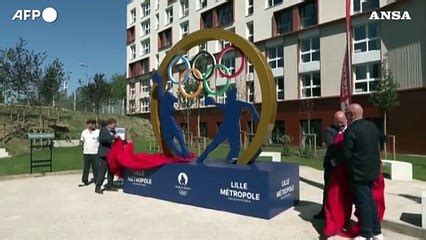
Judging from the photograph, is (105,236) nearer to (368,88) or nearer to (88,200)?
(88,200)

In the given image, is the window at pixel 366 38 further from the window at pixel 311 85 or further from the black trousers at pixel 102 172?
the black trousers at pixel 102 172

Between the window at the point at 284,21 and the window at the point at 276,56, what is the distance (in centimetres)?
135

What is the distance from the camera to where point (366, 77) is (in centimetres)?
2659

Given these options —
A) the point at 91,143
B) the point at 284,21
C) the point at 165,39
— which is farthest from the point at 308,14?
the point at 91,143

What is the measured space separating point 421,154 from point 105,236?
21.1 m

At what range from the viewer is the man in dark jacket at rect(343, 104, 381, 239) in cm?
589

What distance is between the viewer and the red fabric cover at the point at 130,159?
9562 mm

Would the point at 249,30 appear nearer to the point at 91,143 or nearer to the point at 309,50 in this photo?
the point at 309,50

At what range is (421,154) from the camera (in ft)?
75.3

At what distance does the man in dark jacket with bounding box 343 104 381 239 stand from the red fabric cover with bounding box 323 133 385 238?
11.4 inches

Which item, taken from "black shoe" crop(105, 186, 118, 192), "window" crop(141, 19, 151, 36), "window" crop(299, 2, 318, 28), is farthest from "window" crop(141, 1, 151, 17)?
"black shoe" crop(105, 186, 118, 192)

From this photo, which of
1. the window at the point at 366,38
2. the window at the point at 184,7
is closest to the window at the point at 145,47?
the window at the point at 184,7

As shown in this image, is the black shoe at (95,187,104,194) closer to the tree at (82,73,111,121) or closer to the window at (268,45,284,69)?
the window at (268,45,284,69)

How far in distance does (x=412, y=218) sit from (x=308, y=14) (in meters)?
26.0
